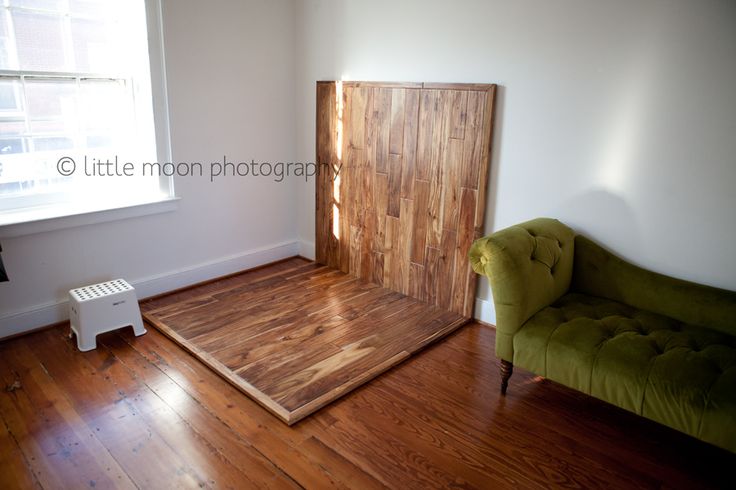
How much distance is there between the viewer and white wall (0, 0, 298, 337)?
2.96 metres

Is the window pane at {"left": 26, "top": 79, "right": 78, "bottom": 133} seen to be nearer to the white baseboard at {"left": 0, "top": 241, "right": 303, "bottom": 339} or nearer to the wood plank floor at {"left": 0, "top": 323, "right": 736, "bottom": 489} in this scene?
the white baseboard at {"left": 0, "top": 241, "right": 303, "bottom": 339}

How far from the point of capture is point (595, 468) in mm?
2027

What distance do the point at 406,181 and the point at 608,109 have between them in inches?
50.1

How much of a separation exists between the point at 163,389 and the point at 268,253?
1.76 m

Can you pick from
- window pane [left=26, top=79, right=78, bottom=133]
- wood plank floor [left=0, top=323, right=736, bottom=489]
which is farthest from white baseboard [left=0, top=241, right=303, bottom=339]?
window pane [left=26, top=79, right=78, bottom=133]

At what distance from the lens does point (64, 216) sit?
2.89 metres

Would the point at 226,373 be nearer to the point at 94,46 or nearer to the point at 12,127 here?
the point at 12,127

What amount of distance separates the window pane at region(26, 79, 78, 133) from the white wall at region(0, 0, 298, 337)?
0.56 m

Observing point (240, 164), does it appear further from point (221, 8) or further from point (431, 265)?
point (431, 265)

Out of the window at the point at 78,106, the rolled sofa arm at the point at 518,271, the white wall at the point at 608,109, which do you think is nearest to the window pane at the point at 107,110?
the window at the point at 78,106

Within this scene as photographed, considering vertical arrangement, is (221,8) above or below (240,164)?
above

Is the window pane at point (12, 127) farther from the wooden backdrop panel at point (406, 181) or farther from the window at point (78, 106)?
the wooden backdrop panel at point (406, 181)

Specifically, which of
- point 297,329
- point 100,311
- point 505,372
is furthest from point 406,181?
point 100,311

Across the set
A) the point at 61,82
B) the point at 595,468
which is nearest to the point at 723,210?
the point at 595,468
